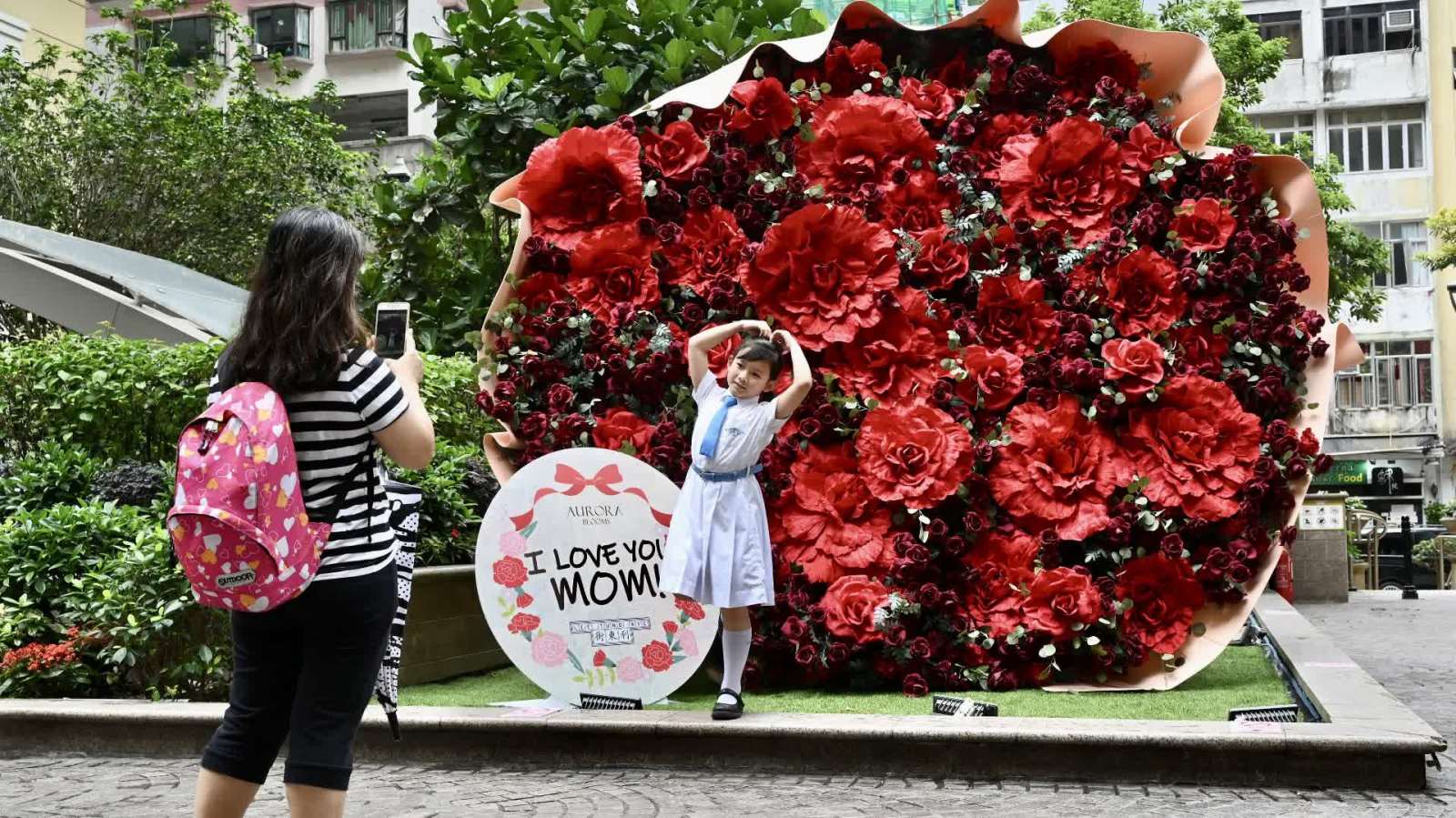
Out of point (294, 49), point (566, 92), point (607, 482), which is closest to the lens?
point (607, 482)

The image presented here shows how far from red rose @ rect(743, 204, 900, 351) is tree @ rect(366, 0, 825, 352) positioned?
2.55m

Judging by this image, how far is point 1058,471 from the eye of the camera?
295 inches

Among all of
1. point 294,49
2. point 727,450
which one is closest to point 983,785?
point 727,450

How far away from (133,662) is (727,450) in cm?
296

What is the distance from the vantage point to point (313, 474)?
366 centimetres

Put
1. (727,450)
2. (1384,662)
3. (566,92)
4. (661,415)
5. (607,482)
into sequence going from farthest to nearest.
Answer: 1. (1384,662)
2. (566,92)
3. (661,415)
4. (607,482)
5. (727,450)

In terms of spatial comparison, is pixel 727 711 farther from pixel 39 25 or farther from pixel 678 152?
pixel 39 25

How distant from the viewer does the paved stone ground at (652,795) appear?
535 cm

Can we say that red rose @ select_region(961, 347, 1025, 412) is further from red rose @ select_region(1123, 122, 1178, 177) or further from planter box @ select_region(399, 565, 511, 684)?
planter box @ select_region(399, 565, 511, 684)

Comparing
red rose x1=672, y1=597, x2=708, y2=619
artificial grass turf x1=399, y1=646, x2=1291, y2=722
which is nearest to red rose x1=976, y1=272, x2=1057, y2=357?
artificial grass turf x1=399, y1=646, x2=1291, y2=722

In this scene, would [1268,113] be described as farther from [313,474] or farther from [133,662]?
[313,474]

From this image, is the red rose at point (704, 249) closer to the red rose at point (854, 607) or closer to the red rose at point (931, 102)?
the red rose at point (931, 102)

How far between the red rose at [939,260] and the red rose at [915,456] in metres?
0.66

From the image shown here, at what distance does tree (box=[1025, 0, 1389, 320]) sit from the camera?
2509 cm
